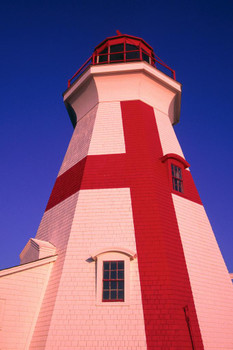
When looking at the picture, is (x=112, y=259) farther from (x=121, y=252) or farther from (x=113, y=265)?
(x=121, y=252)

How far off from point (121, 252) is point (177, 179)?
404 centimetres

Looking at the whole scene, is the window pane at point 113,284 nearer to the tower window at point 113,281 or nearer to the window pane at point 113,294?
the tower window at point 113,281

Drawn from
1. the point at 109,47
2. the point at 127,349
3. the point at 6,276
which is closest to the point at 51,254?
the point at 6,276

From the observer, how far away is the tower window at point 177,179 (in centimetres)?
1221

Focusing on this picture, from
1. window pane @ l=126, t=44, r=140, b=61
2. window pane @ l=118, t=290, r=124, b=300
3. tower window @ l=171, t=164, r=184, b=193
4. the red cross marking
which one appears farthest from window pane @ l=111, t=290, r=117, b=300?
window pane @ l=126, t=44, r=140, b=61

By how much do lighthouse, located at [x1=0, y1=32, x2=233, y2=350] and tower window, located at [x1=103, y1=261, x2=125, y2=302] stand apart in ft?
0.09

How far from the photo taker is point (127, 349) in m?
8.30

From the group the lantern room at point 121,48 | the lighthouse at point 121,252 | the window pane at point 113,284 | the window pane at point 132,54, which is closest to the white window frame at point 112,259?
the lighthouse at point 121,252

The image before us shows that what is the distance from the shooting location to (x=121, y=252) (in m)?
9.71

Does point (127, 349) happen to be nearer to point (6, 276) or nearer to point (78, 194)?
point (6, 276)

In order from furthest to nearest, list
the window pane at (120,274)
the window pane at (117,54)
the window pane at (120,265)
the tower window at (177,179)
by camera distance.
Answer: the window pane at (117,54) → the tower window at (177,179) → the window pane at (120,265) → the window pane at (120,274)

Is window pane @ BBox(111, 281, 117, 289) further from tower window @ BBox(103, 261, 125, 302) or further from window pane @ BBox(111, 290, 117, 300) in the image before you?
window pane @ BBox(111, 290, 117, 300)

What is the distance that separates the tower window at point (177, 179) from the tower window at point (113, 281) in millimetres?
3908

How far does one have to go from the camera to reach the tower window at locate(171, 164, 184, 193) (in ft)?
40.1
